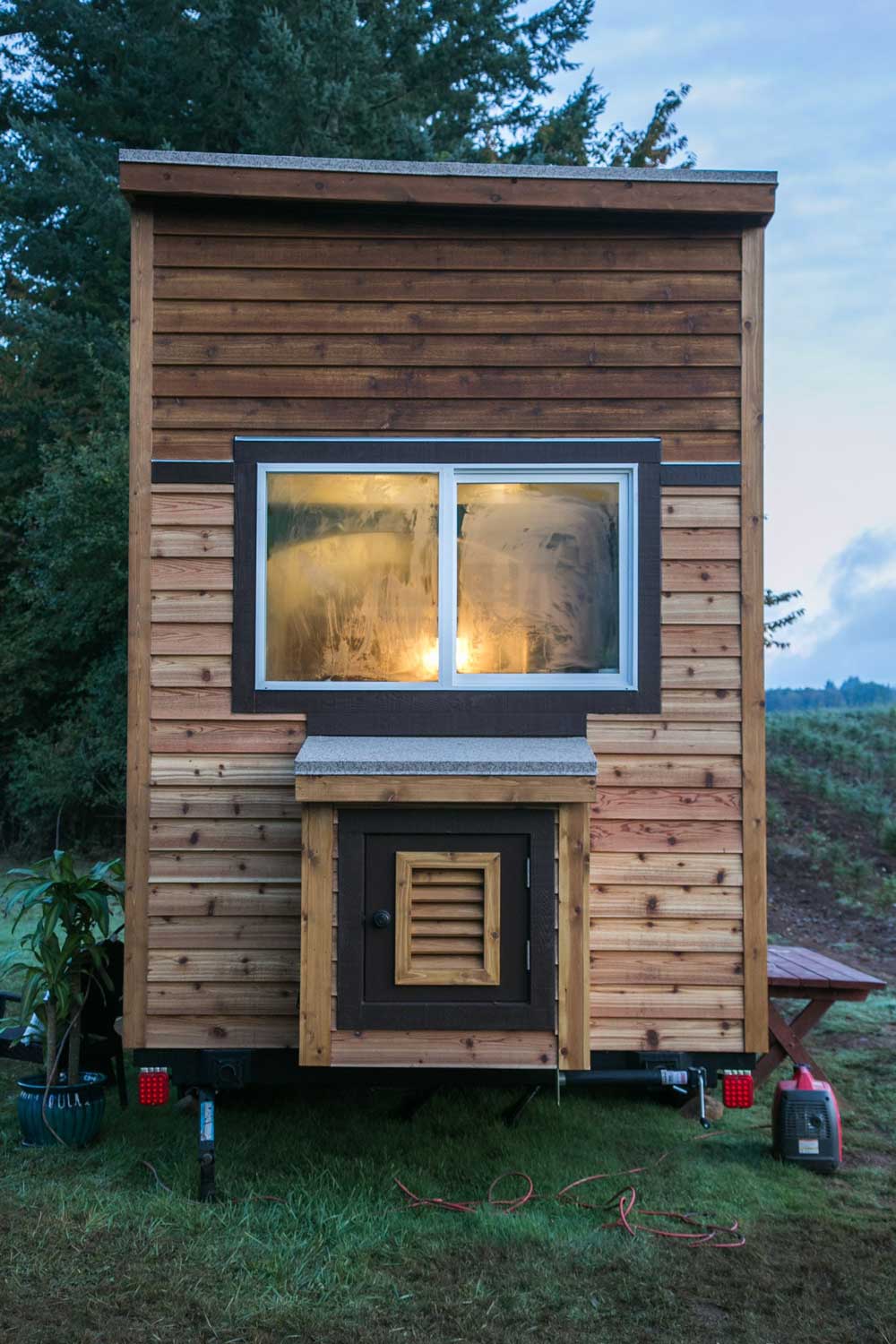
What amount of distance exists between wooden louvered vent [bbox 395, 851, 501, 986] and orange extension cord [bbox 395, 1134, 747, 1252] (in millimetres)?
897

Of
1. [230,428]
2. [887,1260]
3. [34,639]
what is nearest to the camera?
[887,1260]

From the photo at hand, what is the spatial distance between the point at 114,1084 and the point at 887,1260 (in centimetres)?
369

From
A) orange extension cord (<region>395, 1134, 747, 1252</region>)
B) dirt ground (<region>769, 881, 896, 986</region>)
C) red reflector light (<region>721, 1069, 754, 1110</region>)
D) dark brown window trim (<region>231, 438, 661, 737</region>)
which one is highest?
dark brown window trim (<region>231, 438, 661, 737</region>)

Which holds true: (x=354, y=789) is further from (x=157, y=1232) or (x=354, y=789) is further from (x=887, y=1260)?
(x=887, y=1260)

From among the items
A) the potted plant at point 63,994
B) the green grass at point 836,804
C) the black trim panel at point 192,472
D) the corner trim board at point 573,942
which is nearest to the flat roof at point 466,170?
the black trim panel at point 192,472

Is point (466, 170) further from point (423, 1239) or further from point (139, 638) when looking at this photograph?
point (423, 1239)

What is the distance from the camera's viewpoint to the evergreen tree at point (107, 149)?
1229 centimetres

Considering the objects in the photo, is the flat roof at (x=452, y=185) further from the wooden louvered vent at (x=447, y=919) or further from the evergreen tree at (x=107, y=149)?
the evergreen tree at (x=107, y=149)

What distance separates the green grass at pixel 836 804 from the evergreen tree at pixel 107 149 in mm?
7203

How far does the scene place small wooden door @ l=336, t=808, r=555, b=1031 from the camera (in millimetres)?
3611

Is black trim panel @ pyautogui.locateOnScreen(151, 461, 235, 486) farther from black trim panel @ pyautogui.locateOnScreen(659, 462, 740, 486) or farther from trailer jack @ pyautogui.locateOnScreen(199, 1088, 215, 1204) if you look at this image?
trailer jack @ pyautogui.locateOnScreen(199, 1088, 215, 1204)

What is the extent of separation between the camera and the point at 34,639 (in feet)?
45.3

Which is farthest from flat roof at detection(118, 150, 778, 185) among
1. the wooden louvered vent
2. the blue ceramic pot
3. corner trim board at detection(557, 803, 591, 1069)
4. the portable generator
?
the blue ceramic pot

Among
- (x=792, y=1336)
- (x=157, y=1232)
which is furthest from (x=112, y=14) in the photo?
(x=792, y=1336)
